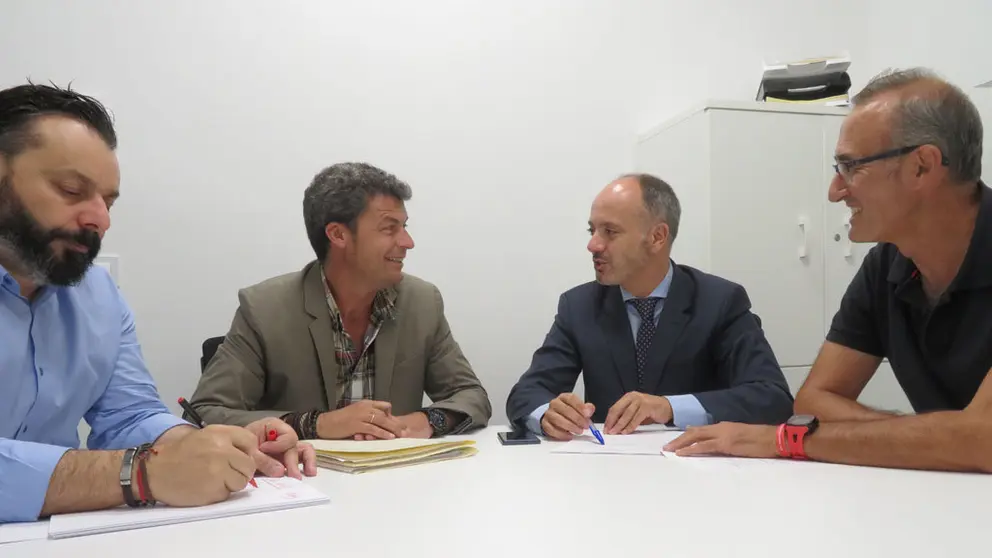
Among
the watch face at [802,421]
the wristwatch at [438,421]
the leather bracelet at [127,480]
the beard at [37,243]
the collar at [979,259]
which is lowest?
the wristwatch at [438,421]

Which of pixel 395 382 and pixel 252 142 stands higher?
pixel 252 142

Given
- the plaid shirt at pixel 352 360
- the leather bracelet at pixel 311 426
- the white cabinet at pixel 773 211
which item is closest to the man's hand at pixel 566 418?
the leather bracelet at pixel 311 426

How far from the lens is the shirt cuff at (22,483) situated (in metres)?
1.04

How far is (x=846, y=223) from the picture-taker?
10.2ft

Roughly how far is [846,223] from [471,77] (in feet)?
5.75

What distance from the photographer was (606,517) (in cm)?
108

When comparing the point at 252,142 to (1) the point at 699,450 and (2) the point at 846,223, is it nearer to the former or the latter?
(1) the point at 699,450

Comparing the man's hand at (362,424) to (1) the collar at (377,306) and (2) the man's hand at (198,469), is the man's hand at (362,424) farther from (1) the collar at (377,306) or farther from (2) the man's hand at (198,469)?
(2) the man's hand at (198,469)

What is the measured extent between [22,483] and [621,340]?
5.16 feet

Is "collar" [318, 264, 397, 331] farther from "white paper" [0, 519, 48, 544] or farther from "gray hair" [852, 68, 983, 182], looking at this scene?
"gray hair" [852, 68, 983, 182]

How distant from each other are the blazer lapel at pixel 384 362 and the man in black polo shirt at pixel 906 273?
0.96m

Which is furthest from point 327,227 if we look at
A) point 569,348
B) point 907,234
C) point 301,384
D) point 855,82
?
point 855,82

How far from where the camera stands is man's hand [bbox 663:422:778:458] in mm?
1499

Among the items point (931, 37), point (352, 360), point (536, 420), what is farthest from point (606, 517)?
point (931, 37)
